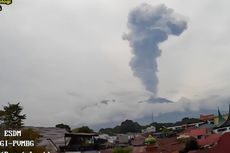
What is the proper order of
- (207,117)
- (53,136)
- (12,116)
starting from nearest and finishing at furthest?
(12,116) → (53,136) → (207,117)

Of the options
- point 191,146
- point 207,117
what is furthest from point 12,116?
point 207,117

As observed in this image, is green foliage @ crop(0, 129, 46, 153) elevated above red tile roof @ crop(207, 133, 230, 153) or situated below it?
above

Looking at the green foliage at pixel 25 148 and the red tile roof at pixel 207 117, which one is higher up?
the red tile roof at pixel 207 117

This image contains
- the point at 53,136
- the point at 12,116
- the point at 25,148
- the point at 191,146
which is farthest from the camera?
the point at 191,146

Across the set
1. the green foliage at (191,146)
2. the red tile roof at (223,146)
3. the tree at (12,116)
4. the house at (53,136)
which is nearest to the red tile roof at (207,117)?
the green foliage at (191,146)

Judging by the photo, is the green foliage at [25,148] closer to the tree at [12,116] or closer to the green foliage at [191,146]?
the tree at [12,116]

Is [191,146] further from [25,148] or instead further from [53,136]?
[25,148]

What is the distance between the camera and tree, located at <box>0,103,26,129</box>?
43.8 metres

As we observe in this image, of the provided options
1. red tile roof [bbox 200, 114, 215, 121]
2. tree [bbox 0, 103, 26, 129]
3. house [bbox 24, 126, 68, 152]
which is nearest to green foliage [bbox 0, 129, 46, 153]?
tree [bbox 0, 103, 26, 129]

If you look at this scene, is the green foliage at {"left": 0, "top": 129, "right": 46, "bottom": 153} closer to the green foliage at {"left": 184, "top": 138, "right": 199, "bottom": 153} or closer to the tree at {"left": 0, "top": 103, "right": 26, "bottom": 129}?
the tree at {"left": 0, "top": 103, "right": 26, "bottom": 129}

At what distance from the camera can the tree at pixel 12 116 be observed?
43838mm

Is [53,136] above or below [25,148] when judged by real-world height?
above

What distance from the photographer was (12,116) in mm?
45094

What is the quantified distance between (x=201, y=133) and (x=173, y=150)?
30511mm
